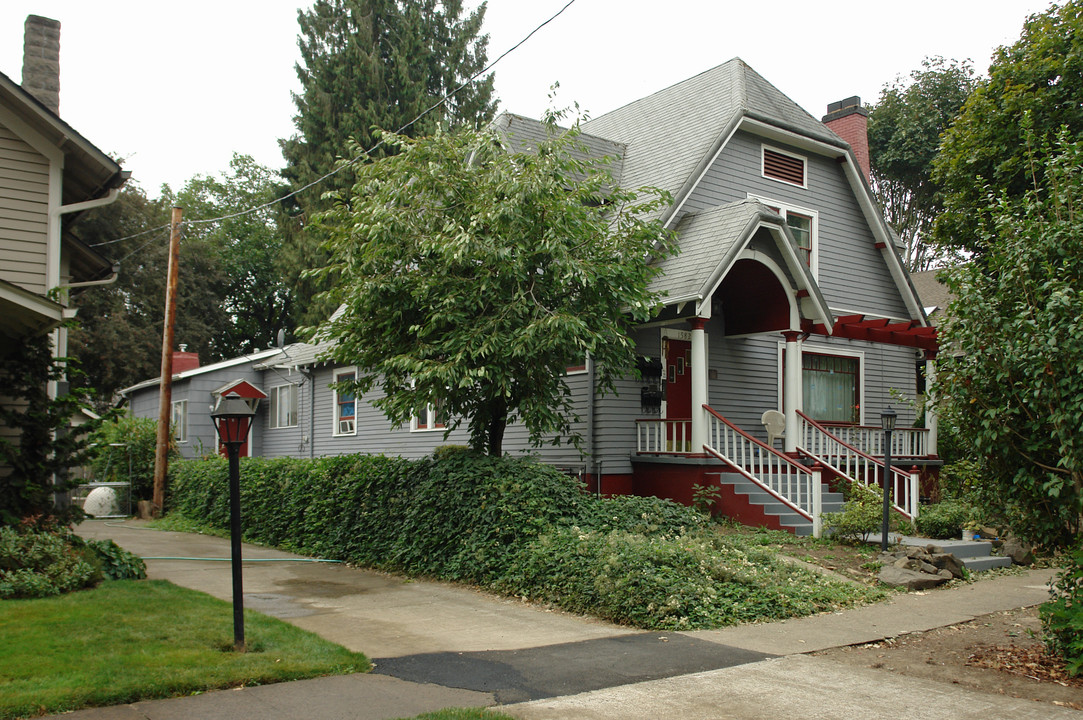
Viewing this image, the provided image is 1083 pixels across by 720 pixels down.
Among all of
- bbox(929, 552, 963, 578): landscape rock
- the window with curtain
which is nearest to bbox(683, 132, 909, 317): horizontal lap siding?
the window with curtain

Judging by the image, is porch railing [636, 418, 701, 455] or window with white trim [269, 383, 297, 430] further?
window with white trim [269, 383, 297, 430]

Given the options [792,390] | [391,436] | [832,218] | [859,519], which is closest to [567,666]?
[859,519]

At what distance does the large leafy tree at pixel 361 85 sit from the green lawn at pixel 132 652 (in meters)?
Result: 26.5

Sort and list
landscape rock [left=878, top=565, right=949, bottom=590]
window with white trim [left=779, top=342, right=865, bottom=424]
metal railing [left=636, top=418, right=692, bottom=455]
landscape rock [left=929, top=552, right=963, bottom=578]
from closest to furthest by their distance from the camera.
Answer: landscape rock [left=878, top=565, right=949, bottom=590] < landscape rock [left=929, top=552, right=963, bottom=578] < metal railing [left=636, top=418, right=692, bottom=455] < window with white trim [left=779, top=342, right=865, bottom=424]

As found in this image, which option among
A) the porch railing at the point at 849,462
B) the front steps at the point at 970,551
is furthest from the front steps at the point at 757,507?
the front steps at the point at 970,551

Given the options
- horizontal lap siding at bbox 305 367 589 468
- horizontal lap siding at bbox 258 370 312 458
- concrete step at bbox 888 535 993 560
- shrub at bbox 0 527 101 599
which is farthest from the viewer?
horizontal lap siding at bbox 258 370 312 458

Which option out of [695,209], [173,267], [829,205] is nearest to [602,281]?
[695,209]

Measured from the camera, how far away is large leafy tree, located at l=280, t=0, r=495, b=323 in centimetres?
3434

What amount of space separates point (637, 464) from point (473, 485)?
4.93 metres

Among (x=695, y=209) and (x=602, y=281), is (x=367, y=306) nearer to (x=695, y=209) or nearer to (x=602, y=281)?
(x=602, y=281)

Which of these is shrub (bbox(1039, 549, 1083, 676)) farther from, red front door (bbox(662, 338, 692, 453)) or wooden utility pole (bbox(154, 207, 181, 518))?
wooden utility pole (bbox(154, 207, 181, 518))

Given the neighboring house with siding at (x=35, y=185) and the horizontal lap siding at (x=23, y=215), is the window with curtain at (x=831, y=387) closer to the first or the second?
the neighboring house with siding at (x=35, y=185)

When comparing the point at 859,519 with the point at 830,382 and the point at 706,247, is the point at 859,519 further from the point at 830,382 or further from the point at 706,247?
the point at 830,382

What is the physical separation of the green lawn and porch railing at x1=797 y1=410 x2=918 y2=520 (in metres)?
9.56
